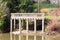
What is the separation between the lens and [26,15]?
2805cm

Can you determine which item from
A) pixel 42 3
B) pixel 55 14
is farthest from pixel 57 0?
pixel 55 14

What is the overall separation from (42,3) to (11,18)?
9.30m

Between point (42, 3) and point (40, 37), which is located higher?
point (42, 3)

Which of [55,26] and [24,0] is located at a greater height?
[24,0]

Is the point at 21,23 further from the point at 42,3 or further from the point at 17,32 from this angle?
the point at 42,3

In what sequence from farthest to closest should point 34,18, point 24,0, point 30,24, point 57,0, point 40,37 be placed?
point 57,0 < point 24,0 < point 30,24 < point 34,18 < point 40,37

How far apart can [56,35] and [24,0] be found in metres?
6.92

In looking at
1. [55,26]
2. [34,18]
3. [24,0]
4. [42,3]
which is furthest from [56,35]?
[42,3]

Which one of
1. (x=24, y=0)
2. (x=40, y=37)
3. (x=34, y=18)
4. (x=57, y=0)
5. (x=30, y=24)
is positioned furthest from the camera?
(x=57, y=0)

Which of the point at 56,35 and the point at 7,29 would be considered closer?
the point at 56,35

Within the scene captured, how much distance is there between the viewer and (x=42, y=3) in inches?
1454

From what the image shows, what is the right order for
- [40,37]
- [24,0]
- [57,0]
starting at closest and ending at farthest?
[40,37]
[24,0]
[57,0]

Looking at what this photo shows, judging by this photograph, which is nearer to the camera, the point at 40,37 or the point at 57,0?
the point at 40,37

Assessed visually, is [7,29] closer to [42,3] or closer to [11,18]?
[11,18]
